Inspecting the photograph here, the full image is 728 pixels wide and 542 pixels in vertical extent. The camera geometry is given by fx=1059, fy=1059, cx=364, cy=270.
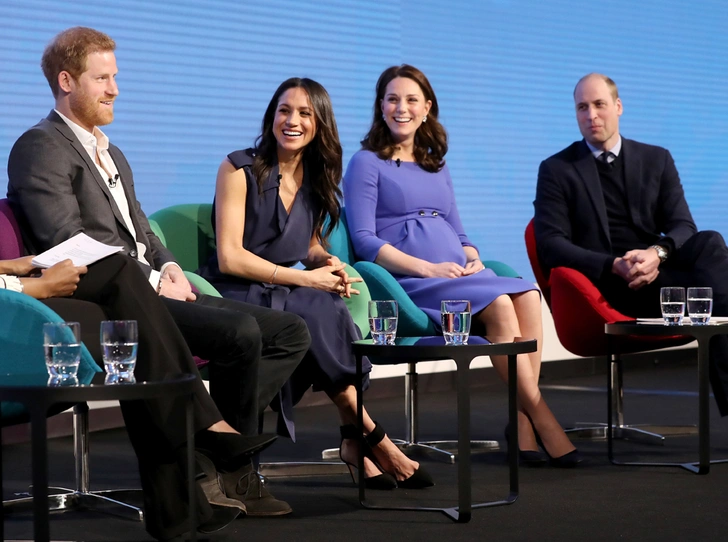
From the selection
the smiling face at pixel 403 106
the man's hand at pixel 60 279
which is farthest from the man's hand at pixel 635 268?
the man's hand at pixel 60 279

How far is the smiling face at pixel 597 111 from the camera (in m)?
4.37

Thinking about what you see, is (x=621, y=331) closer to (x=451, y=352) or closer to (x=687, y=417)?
(x=451, y=352)

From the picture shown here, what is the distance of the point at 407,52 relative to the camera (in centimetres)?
591

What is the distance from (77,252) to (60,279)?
10cm

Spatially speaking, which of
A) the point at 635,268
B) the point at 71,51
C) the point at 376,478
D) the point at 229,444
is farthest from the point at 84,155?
the point at 635,268

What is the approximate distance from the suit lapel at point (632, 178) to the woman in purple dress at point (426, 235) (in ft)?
2.34

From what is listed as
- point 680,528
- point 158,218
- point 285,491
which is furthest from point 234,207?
point 680,528

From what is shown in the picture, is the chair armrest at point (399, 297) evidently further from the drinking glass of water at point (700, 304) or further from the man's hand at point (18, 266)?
the man's hand at point (18, 266)

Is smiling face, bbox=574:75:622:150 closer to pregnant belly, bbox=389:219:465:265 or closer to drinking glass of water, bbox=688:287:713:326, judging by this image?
pregnant belly, bbox=389:219:465:265

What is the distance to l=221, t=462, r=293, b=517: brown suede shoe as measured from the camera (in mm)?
2822

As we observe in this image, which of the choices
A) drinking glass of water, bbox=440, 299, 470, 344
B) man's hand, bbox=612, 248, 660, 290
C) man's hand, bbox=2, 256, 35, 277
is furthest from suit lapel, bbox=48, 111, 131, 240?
man's hand, bbox=612, 248, 660, 290

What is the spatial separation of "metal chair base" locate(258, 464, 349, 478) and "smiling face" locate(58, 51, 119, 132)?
1.28m

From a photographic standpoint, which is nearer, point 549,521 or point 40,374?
point 40,374

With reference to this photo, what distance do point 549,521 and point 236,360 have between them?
0.94 meters
